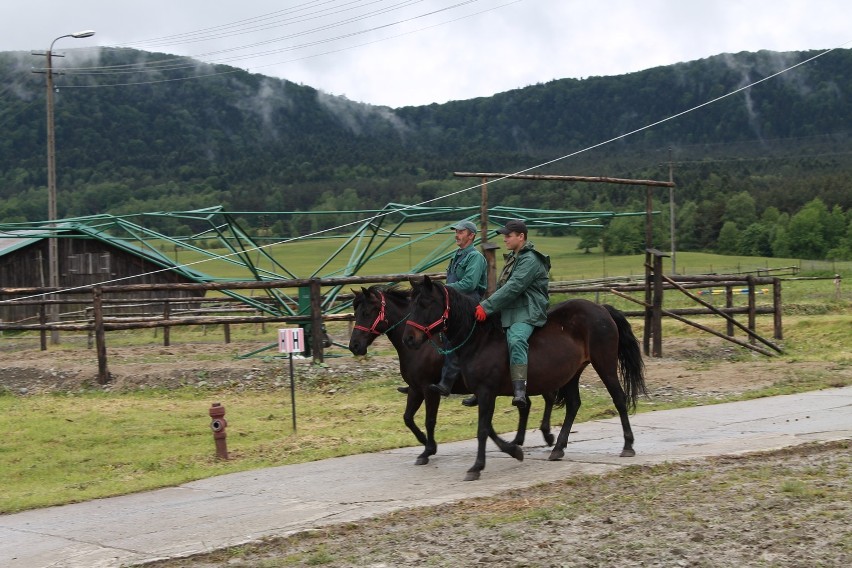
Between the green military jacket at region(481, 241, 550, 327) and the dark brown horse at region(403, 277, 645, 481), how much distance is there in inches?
7.2

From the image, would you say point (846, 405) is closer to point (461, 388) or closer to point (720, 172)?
point (461, 388)

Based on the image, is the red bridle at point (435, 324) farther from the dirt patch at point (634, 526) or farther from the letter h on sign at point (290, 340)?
the letter h on sign at point (290, 340)

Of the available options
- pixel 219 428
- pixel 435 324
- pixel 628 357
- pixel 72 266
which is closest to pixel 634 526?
pixel 435 324

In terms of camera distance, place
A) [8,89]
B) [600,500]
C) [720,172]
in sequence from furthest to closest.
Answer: [8,89] < [720,172] < [600,500]

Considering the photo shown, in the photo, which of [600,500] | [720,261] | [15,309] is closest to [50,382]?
[600,500]

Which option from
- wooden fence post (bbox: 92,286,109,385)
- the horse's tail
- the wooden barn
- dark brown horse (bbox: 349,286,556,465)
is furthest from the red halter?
the wooden barn

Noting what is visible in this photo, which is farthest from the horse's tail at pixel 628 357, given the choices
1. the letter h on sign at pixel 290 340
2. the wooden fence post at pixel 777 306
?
the wooden fence post at pixel 777 306

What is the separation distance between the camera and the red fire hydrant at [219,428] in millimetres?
10867

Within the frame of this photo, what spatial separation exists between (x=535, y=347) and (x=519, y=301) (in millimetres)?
458

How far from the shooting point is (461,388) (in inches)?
404

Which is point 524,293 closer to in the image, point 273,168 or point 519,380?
point 519,380

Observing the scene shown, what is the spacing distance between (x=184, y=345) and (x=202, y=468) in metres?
13.8

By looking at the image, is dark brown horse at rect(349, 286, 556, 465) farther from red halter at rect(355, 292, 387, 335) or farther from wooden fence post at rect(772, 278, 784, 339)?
wooden fence post at rect(772, 278, 784, 339)

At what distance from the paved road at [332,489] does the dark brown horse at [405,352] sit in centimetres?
33
